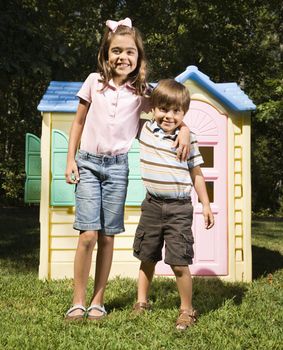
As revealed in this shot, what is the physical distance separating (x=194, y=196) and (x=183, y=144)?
74.2 inches

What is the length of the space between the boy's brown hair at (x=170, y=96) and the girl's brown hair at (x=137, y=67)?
12cm

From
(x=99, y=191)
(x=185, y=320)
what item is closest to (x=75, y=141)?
(x=99, y=191)

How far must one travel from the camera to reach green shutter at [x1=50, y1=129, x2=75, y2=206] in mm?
5121

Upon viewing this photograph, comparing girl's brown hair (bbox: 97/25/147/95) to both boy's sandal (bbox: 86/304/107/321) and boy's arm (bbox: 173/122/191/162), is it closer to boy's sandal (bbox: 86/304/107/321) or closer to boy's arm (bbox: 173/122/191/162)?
boy's arm (bbox: 173/122/191/162)

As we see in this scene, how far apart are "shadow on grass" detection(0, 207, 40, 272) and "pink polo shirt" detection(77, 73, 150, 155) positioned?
2.59m

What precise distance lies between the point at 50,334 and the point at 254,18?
64.3 feet

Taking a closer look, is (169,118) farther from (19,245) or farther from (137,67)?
(19,245)

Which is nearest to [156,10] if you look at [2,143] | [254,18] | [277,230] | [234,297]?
[254,18]

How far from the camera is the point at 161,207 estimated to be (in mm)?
3473

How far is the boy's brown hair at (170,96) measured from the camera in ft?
11.3

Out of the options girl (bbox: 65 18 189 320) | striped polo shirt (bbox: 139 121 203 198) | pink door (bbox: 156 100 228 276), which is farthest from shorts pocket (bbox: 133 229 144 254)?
pink door (bbox: 156 100 228 276)

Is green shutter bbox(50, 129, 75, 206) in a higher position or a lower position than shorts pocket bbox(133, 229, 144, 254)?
higher

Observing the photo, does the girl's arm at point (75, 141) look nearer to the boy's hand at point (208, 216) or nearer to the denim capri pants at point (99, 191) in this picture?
the denim capri pants at point (99, 191)

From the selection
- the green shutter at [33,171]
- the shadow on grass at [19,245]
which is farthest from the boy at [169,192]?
the shadow on grass at [19,245]
